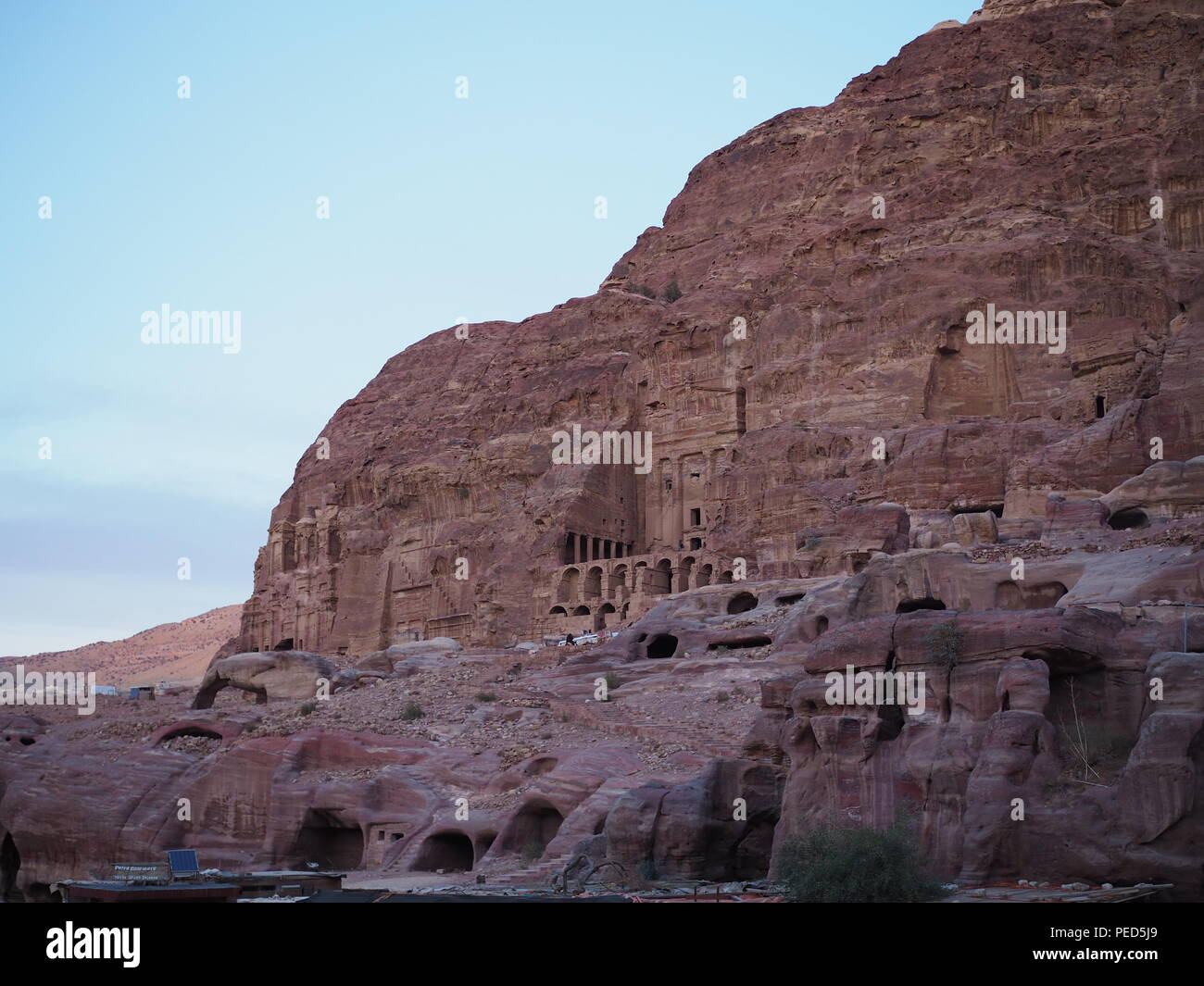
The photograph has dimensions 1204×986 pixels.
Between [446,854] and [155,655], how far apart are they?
404 ft

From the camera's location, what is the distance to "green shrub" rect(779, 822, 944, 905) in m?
21.8

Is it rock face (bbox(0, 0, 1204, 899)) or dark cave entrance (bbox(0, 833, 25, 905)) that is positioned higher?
rock face (bbox(0, 0, 1204, 899))

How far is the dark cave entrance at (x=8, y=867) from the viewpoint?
4038 centimetres

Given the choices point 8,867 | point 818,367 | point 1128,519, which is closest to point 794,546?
point 818,367

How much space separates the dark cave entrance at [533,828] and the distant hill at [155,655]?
10058cm

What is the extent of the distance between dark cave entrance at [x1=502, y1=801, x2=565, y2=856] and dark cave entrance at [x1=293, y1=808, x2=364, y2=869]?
6.14m

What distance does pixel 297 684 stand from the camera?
175 feet

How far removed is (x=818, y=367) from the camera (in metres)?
83.8

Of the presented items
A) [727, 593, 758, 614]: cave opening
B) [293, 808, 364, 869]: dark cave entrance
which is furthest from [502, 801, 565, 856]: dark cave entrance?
[727, 593, 758, 614]: cave opening

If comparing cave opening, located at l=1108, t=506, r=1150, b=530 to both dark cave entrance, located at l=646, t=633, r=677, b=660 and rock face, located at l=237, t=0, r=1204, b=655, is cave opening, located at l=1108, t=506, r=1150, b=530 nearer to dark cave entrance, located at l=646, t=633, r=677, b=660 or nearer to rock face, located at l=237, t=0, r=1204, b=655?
rock face, located at l=237, t=0, r=1204, b=655

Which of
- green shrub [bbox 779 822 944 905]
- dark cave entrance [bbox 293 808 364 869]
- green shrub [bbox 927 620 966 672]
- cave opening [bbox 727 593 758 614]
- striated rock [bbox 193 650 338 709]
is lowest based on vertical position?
dark cave entrance [bbox 293 808 364 869]
